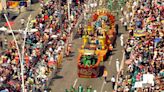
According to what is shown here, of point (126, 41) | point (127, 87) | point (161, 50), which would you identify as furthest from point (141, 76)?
point (126, 41)

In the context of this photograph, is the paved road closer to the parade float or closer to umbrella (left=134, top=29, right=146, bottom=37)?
the parade float

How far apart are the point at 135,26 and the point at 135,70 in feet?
37.1

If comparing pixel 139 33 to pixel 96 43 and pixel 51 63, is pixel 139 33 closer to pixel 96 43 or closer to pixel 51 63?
pixel 96 43

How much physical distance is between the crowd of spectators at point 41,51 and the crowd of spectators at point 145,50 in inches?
237

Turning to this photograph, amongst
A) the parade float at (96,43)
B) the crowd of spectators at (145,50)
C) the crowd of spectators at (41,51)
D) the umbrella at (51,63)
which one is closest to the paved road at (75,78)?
the parade float at (96,43)

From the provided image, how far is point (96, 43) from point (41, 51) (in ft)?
16.1

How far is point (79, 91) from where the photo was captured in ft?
157

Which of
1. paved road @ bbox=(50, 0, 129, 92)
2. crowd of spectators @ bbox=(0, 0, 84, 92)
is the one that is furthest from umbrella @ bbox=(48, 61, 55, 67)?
paved road @ bbox=(50, 0, 129, 92)

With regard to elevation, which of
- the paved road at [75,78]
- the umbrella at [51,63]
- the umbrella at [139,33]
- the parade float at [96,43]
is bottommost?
the paved road at [75,78]

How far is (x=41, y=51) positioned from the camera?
56594mm

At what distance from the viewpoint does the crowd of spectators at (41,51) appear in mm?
49188

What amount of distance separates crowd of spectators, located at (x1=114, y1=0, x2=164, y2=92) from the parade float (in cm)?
196

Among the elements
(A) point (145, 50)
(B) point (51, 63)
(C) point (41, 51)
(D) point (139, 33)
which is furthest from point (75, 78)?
(D) point (139, 33)

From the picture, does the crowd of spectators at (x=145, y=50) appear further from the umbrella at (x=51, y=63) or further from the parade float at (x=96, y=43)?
the umbrella at (x=51, y=63)
